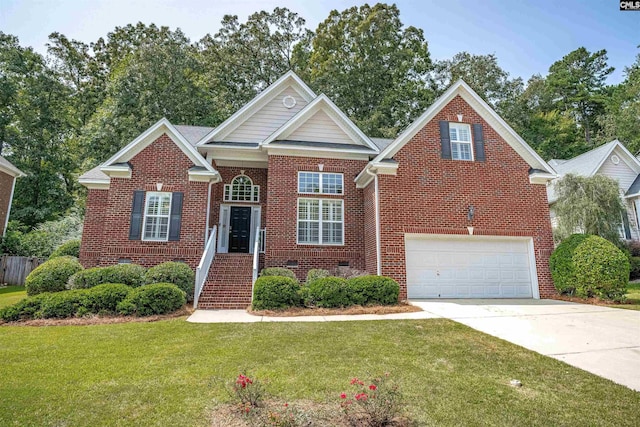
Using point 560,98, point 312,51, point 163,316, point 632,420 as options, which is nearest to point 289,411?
point 632,420

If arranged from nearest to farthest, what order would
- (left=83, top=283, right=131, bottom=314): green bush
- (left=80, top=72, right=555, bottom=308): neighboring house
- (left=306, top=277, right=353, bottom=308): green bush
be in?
(left=83, top=283, right=131, bottom=314): green bush → (left=306, top=277, right=353, bottom=308): green bush → (left=80, top=72, right=555, bottom=308): neighboring house

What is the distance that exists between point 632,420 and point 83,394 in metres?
6.05

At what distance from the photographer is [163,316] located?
28.8ft

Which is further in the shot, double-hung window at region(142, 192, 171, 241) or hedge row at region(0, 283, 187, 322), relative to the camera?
double-hung window at region(142, 192, 171, 241)

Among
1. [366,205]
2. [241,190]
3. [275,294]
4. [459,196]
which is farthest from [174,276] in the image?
[459,196]

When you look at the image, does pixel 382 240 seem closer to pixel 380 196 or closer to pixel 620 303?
pixel 380 196

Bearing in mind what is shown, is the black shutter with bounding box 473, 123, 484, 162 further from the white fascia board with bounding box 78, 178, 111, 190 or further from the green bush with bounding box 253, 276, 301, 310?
the white fascia board with bounding box 78, 178, 111, 190

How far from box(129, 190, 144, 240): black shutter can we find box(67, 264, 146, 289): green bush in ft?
6.39

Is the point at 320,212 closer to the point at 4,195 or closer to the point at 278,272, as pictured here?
the point at 278,272

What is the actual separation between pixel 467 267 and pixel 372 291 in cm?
430

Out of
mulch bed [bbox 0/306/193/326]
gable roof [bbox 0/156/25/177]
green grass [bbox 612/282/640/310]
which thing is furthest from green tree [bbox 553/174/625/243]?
gable roof [bbox 0/156/25/177]

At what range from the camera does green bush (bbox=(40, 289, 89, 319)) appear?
8492 mm

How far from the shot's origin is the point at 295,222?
1284 centimetres

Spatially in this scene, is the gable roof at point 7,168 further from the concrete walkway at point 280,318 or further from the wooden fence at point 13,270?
the concrete walkway at point 280,318
